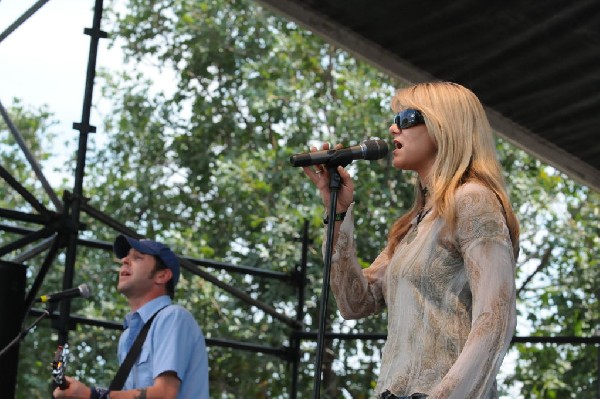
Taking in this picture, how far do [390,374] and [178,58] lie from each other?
12.4 m

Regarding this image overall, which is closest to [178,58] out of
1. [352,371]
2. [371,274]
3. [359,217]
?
[359,217]

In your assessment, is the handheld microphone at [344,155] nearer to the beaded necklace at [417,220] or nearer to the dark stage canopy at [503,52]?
the beaded necklace at [417,220]

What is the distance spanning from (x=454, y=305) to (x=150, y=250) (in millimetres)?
2233

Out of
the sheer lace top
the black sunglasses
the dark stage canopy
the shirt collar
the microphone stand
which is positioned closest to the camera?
the sheer lace top

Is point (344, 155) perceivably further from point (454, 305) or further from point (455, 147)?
point (454, 305)

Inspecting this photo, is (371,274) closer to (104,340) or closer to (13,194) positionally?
(104,340)

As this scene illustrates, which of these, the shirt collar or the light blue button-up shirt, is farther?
the shirt collar

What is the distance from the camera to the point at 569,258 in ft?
43.3

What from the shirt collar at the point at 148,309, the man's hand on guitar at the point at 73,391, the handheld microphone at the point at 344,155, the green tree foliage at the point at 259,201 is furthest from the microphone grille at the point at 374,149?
the green tree foliage at the point at 259,201

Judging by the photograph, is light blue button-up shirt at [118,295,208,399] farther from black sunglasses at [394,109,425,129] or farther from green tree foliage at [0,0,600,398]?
green tree foliage at [0,0,600,398]

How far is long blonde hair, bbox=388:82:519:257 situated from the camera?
275 cm

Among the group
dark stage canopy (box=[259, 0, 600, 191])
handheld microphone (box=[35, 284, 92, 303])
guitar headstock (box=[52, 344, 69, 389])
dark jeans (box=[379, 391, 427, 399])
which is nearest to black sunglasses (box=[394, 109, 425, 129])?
dark jeans (box=[379, 391, 427, 399])

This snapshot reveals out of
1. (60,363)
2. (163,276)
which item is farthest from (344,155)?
(163,276)

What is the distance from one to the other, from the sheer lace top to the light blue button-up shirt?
1.51 m
